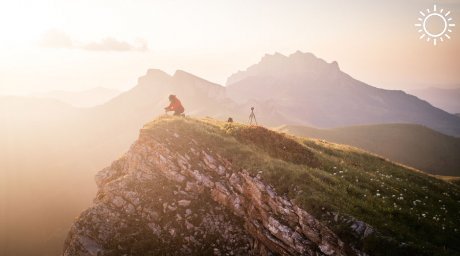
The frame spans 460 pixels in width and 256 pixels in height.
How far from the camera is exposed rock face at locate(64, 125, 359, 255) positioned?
19.3m

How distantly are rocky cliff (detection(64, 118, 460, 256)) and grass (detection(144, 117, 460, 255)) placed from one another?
18 cm

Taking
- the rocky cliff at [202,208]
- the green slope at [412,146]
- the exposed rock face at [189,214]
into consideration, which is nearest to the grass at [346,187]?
the rocky cliff at [202,208]

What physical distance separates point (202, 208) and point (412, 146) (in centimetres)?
19375

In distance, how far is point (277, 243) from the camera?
18781 millimetres

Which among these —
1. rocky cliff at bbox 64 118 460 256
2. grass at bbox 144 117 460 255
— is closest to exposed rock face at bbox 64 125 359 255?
rocky cliff at bbox 64 118 460 256

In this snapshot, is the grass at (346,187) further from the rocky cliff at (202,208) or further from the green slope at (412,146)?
the green slope at (412,146)

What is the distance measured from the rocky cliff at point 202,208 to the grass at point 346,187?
7.1 inches

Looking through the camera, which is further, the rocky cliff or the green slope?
the green slope

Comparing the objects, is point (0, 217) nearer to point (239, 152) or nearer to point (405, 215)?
point (239, 152)

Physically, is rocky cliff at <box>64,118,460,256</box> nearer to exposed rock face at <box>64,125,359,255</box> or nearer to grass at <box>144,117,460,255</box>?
exposed rock face at <box>64,125,359,255</box>

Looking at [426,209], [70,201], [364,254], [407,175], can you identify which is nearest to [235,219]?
[364,254]

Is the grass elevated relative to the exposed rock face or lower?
elevated

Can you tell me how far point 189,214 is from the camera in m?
22.6

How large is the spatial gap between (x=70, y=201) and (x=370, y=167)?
4897 inches
